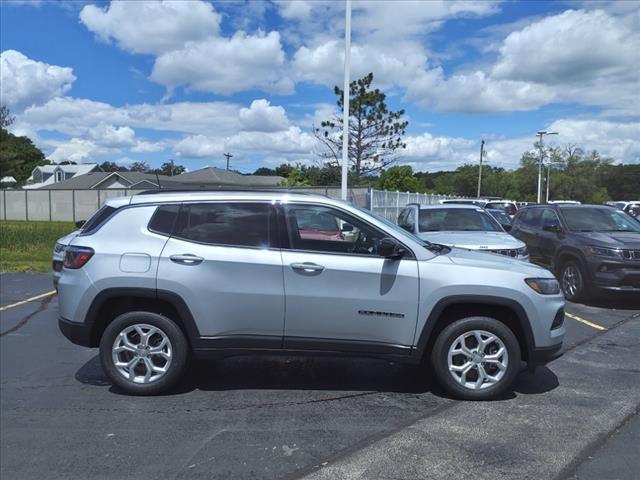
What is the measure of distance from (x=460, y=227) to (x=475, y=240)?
1415 mm

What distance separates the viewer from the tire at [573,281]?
9328 mm

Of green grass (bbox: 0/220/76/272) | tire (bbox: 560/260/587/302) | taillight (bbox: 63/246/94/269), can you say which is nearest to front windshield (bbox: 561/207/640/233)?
tire (bbox: 560/260/587/302)

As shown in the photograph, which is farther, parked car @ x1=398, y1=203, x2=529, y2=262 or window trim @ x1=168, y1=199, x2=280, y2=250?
parked car @ x1=398, y1=203, x2=529, y2=262

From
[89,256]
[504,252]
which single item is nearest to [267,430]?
[89,256]

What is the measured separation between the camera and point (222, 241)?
4.94m

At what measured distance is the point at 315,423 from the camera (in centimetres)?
438

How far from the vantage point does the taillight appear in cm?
494

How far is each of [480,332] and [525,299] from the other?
465mm

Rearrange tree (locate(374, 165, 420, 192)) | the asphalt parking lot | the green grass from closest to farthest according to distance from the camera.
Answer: the asphalt parking lot, the green grass, tree (locate(374, 165, 420, 192))

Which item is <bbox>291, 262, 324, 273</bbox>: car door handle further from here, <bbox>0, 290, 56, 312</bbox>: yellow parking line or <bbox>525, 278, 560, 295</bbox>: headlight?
<bbox>0, 290, 56, 312</bbox>: yellow parking line

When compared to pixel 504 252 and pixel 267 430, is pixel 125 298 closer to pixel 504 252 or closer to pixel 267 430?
pixel 267 430

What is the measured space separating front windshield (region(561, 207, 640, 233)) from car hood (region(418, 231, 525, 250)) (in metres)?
1.58

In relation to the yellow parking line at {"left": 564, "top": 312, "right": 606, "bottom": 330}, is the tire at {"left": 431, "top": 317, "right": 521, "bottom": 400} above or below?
above

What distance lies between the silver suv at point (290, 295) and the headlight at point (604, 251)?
4.65 m
